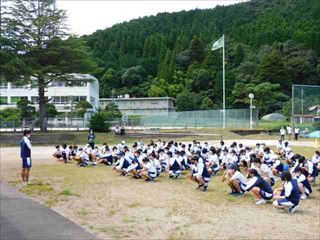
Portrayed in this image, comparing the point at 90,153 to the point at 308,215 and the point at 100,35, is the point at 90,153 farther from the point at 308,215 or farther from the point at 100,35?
the point at 100,35

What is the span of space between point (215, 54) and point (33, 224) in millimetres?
82008

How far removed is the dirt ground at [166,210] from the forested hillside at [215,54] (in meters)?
50.0

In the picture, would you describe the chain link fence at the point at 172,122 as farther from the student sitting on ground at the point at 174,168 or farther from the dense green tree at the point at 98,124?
the student sitting on ground at the point at 174,168

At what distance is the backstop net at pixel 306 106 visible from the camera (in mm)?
36156

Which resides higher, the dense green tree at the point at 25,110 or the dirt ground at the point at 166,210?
the dense green tree at the point at 25,110

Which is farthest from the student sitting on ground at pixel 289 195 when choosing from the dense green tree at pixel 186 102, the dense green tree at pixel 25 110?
the dense green tree at pixel 186 102

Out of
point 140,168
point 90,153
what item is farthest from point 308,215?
point 90,153

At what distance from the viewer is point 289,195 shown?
9242 mm

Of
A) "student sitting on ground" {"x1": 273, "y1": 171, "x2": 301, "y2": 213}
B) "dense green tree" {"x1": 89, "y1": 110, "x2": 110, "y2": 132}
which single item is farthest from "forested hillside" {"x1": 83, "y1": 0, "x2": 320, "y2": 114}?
"student sitting on ground" {"x1": 273, "y1": 171, "x2": 301, "y2": 213}

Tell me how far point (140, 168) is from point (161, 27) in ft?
397

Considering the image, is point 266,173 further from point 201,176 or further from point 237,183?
point 201,176

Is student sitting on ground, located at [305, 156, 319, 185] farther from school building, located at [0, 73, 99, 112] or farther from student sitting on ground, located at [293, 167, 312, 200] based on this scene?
school building, located at [0, 73, 99, 112]

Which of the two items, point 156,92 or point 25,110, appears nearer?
point 25,110

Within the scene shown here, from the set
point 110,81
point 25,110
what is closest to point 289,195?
point 25,110
